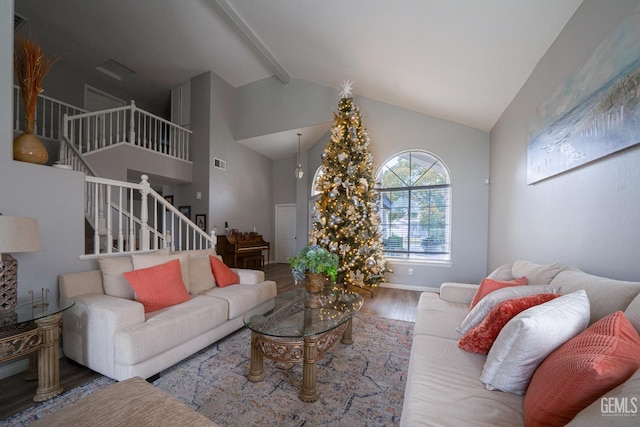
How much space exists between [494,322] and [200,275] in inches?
106

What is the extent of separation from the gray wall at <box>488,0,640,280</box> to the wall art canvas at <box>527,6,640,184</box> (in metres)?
0.08

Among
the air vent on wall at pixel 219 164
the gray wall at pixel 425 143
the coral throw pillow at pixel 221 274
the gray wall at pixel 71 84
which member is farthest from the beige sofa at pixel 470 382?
the gray wall at pixel 71 84

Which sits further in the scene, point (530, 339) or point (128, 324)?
point (128, 324)

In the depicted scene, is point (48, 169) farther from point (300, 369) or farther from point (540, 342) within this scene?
point (540, 342)

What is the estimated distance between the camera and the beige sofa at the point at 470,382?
65 cm

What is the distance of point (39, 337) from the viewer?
1.60m

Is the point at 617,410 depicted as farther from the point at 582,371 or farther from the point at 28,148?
the point at 28,148

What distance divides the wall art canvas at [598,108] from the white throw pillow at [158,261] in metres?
3.46

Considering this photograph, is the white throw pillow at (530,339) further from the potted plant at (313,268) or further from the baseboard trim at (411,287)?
the baseboard trim at (411,287)

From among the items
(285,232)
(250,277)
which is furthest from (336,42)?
(285,232)

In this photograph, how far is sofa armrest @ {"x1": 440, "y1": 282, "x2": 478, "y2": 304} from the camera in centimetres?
234

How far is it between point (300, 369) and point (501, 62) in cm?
348

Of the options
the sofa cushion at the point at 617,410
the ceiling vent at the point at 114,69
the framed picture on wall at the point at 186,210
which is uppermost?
the ceiling vent at the point at 114,69

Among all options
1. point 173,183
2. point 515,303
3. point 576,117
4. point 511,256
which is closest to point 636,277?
point 515,303
